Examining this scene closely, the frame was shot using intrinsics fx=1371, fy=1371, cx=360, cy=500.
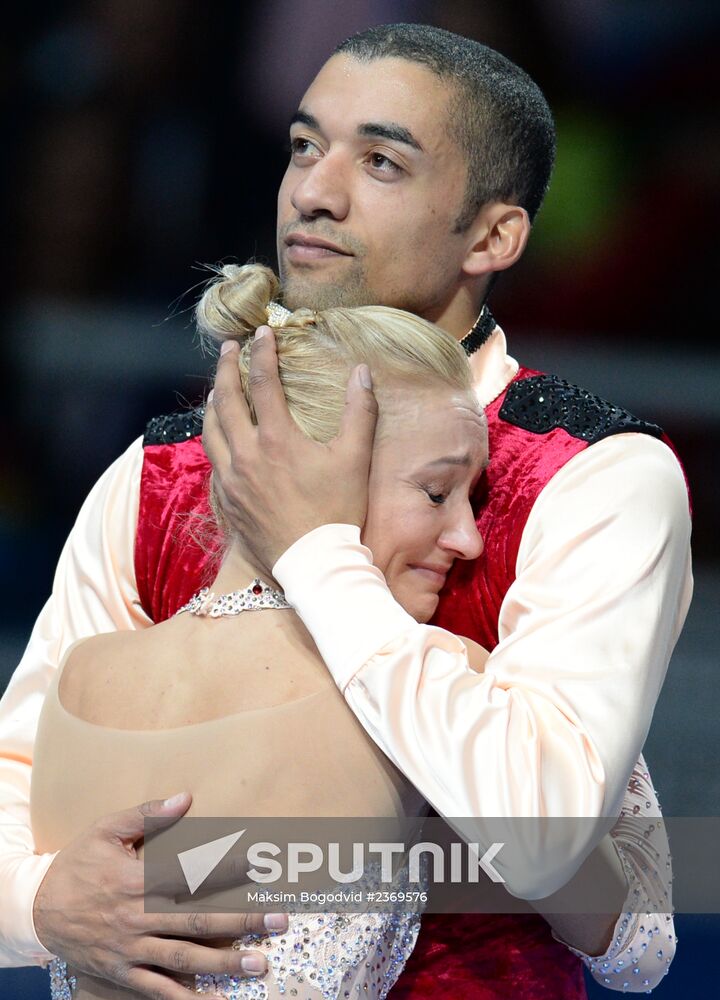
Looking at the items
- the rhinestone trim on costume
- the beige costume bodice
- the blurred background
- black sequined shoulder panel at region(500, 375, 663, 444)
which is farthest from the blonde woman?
the blurred background

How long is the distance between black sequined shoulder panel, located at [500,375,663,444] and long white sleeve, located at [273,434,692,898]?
0.11 m

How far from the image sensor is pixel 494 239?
219cm

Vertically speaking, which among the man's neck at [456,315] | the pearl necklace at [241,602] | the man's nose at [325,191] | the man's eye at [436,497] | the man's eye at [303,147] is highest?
the man's eye at [303,147]

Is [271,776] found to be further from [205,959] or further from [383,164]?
[383,164]

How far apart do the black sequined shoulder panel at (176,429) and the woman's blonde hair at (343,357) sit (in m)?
0.37

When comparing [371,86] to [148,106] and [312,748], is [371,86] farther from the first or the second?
[148,106]

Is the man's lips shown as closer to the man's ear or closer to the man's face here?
the man's face

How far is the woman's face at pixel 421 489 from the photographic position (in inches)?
66.6

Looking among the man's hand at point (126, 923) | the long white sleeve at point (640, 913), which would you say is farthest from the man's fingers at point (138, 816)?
the long white sleeve at point (640, 913)

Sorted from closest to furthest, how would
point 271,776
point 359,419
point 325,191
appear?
point 271,776, point 359,419, point 325,191

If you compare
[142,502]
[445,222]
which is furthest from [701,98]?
[142,502]

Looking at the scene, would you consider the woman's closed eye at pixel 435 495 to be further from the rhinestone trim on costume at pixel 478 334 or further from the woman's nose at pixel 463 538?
the rhinestone trim on costume at pixel 478 334

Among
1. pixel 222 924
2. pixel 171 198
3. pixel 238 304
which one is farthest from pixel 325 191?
pixel 171 198

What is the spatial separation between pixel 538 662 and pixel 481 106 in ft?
3.17
